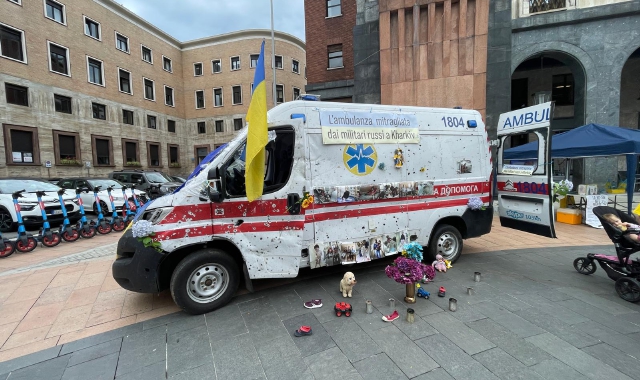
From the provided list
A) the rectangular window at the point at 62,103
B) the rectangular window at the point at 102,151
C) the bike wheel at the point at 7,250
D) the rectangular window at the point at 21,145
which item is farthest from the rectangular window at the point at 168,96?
the bike wheel at the point at 7,250

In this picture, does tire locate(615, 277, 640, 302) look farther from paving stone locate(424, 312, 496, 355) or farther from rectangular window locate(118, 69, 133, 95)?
rectangular window locate(118, 69, 133, 95)

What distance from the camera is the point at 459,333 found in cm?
310

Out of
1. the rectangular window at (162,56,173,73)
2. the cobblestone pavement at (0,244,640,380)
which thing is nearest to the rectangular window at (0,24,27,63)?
the rectangular window at (162,56,173,73)

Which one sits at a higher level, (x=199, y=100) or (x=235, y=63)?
(x=235, y=63)

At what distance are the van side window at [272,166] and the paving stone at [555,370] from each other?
3.28m

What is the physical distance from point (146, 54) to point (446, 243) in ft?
111

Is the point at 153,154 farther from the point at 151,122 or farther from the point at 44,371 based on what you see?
the point at 44,371

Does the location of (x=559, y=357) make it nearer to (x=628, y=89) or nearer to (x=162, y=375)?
(x=162, y=375)

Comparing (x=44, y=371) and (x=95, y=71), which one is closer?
(x=44, y=371)

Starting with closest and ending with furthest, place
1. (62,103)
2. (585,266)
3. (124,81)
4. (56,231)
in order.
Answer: (585,266)
(56,231)
(62,103)
(124,81)

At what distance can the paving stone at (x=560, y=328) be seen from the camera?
2.92 metres

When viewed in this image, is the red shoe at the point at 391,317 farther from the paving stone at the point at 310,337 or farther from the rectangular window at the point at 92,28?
the rectangular window at the point at 92,28

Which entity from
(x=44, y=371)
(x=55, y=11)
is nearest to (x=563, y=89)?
(x=44, y=371)

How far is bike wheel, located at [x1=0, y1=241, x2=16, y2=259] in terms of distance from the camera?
638 centimetres
